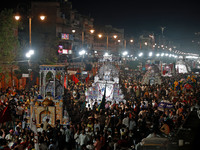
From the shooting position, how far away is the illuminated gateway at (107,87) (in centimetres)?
2012

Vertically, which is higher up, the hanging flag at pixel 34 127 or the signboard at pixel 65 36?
the signboard at pixel 65 36

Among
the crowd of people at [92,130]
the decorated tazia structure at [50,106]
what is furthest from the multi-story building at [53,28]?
the crowd of people at [92,130]

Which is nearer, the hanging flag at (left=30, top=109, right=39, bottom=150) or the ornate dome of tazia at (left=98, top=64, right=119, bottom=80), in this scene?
the hanging flag at (left=30, top=109, right=39, bottom=150)

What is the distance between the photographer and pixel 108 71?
20750 mm

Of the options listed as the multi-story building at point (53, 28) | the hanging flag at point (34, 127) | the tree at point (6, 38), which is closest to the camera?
the hanging flag at point (34, 127)

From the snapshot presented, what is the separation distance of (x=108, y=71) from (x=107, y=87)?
1244 mm

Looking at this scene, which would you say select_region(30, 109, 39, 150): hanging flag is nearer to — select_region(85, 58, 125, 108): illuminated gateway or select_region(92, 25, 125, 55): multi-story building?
select_region(85, 58, 125, 108): illuminated gateway

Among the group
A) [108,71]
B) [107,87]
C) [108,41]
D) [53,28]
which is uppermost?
[108,41]

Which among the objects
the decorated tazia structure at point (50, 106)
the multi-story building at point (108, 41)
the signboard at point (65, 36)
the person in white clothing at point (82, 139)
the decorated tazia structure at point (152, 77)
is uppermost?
the multi-story building at point (108, 41)

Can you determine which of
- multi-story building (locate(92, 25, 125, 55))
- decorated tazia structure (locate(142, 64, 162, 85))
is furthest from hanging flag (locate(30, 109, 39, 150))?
multi-story building (locate(92, 25, 125, 55))

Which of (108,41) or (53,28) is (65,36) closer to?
(53,28)

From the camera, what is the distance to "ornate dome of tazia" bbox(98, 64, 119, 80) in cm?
2073

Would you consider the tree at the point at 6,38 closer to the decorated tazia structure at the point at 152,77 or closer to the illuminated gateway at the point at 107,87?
the illuminated gateway at the point at 107,87

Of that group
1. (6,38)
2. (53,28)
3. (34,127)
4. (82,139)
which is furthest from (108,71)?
(53,28)
